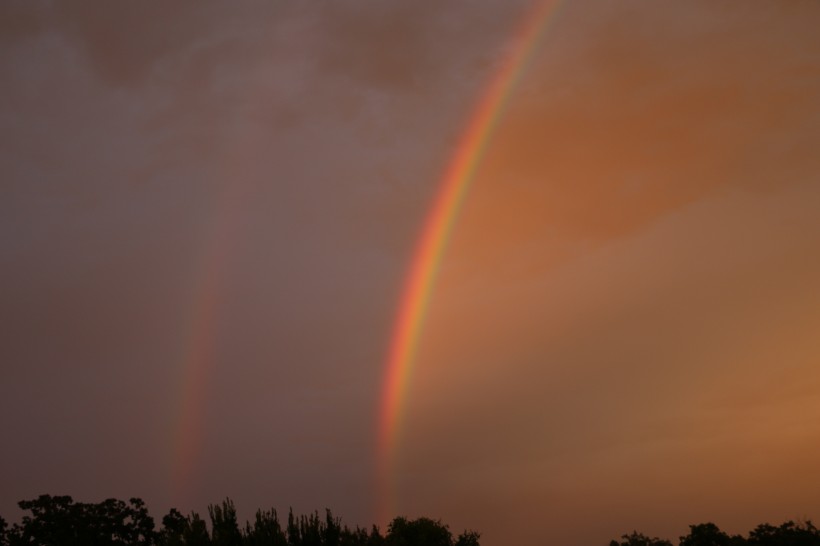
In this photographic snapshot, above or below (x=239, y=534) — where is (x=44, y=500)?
above

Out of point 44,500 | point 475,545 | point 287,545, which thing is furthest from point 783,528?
point 44,500

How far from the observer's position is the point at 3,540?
6047cm

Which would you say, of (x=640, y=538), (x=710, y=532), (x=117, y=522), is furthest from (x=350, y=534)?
(x=640, y=538)

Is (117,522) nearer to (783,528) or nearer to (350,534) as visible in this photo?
(350,534)

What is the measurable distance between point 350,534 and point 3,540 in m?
29.4

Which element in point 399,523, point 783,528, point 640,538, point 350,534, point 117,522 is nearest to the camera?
point 350,534

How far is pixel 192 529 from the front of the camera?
47719 millimetres

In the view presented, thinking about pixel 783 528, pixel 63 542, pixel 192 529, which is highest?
pixel 63 542

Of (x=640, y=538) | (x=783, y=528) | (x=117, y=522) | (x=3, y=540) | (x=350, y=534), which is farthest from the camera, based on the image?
(x=640, y=538)

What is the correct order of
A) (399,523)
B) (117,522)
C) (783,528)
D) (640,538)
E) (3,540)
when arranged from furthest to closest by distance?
(640,538) → (399,523) → (783,528) → (117,522) → (3,540)

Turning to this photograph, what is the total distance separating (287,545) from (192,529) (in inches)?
238

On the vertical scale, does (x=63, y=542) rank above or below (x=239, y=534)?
above

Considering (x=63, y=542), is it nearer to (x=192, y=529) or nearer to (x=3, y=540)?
(x=3, y=540)

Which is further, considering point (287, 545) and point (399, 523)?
point (399, 523)
